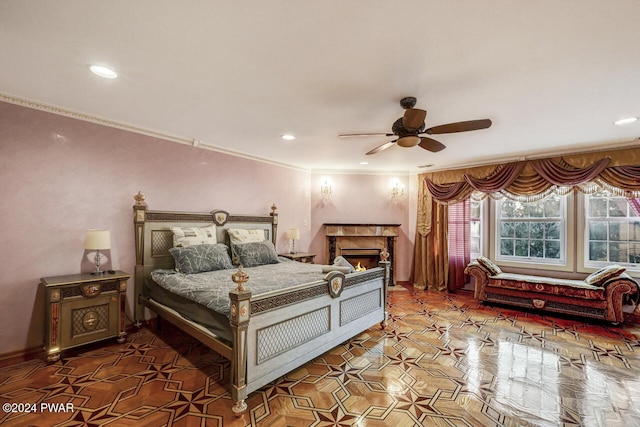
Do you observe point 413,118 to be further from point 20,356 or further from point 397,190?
point 20,356

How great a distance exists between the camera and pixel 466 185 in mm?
4977

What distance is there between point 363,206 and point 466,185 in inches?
77.1

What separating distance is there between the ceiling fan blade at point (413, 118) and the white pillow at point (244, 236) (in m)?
2.73

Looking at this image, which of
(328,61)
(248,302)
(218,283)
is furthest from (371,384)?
(328,61)

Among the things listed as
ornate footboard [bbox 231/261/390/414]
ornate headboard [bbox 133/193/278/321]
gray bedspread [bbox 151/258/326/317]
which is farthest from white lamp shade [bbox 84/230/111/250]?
ornate footboard [bbox 231/261/390/414]

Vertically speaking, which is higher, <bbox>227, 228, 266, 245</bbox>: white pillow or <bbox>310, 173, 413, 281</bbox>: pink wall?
<bbox>310, 173, 413, 281</bbox>: pink wall

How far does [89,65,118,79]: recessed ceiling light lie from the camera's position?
2025 millimetres

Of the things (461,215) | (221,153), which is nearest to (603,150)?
(461,215)

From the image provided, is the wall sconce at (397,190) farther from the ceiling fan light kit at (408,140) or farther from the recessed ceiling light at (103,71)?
the recessed ceiling light at (103,71)

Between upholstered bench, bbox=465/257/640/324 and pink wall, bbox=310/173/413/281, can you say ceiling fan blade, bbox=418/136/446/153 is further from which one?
pink wall, bbox=310/173/413/281

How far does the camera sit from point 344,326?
9.33 ft

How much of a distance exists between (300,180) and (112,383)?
4102 mm

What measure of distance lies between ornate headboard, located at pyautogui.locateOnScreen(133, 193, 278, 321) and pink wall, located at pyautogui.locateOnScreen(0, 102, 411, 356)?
0.12m

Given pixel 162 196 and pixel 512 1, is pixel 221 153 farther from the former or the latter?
pixel 512 1
